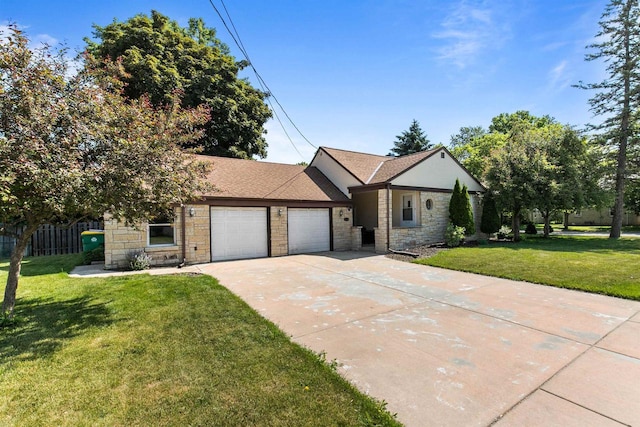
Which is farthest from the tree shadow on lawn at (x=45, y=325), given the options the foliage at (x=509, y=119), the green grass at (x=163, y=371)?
the foliage at (x=509, y=119)

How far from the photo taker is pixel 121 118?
486 centimetres

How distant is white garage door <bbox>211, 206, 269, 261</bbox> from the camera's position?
11141mm

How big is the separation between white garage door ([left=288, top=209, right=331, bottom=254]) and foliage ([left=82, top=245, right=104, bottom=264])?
6916 mm

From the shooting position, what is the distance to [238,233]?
1166cm

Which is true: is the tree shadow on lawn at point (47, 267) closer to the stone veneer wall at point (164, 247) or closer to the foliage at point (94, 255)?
the foliage at point (94, 255)

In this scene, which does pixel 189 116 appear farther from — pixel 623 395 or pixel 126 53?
pixel 126 53

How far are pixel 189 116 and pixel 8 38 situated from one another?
8.36 ft

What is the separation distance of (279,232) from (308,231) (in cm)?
153

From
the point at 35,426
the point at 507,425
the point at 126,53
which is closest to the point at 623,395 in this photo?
the point at 507,425

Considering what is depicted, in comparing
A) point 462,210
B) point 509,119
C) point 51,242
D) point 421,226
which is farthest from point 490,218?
point 509,119

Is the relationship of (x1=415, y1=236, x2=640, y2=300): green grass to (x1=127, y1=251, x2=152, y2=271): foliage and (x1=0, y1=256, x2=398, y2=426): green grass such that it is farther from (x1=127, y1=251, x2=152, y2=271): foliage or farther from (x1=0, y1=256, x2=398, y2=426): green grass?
(x1=127, y1=251, x2=152, y2=271): foliage

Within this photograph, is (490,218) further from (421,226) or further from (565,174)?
(421,226)

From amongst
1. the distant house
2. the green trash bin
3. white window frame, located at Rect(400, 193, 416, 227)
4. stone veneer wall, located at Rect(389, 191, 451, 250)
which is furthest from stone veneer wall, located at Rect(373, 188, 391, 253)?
the distant house

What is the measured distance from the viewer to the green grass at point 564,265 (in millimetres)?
6996
